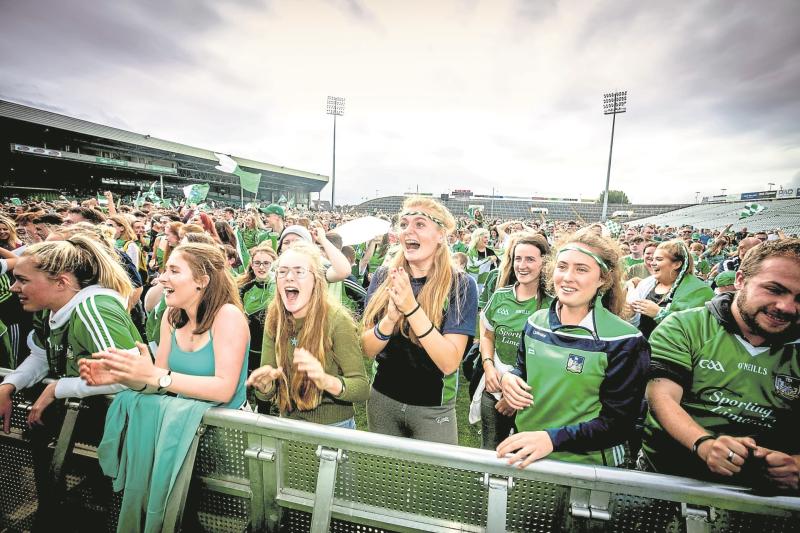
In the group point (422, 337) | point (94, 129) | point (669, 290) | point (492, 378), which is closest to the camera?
point (422, 337)

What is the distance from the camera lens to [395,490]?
1.58 metres

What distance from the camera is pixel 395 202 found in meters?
78.2

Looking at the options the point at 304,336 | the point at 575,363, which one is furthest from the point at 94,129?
the point at 575,363

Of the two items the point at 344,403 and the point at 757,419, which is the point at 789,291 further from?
the point at 344,403

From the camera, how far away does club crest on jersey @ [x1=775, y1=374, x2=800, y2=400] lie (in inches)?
60.3

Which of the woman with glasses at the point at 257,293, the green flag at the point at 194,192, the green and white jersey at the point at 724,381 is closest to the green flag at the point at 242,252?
the woman with glasses at the point at 257,293

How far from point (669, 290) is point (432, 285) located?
3129 mm

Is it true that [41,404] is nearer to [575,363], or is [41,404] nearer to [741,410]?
[575,363]

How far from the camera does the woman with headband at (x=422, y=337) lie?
6.50 ft

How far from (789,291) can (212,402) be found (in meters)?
2.73

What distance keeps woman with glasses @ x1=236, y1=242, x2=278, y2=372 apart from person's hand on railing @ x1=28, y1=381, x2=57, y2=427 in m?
1.46

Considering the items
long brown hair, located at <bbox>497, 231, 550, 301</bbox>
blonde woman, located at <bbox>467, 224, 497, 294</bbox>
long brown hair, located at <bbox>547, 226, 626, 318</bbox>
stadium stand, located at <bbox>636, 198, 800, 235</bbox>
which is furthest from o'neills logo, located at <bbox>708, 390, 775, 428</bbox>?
stadium stand, located at <bbox>636, 198, 800, 235</bbox>

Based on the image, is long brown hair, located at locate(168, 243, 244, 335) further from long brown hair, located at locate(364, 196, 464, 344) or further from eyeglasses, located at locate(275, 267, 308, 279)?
long brown hair, located at locate(364, 196, 464, 344)

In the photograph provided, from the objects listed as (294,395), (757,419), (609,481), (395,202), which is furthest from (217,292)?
(395,202)
